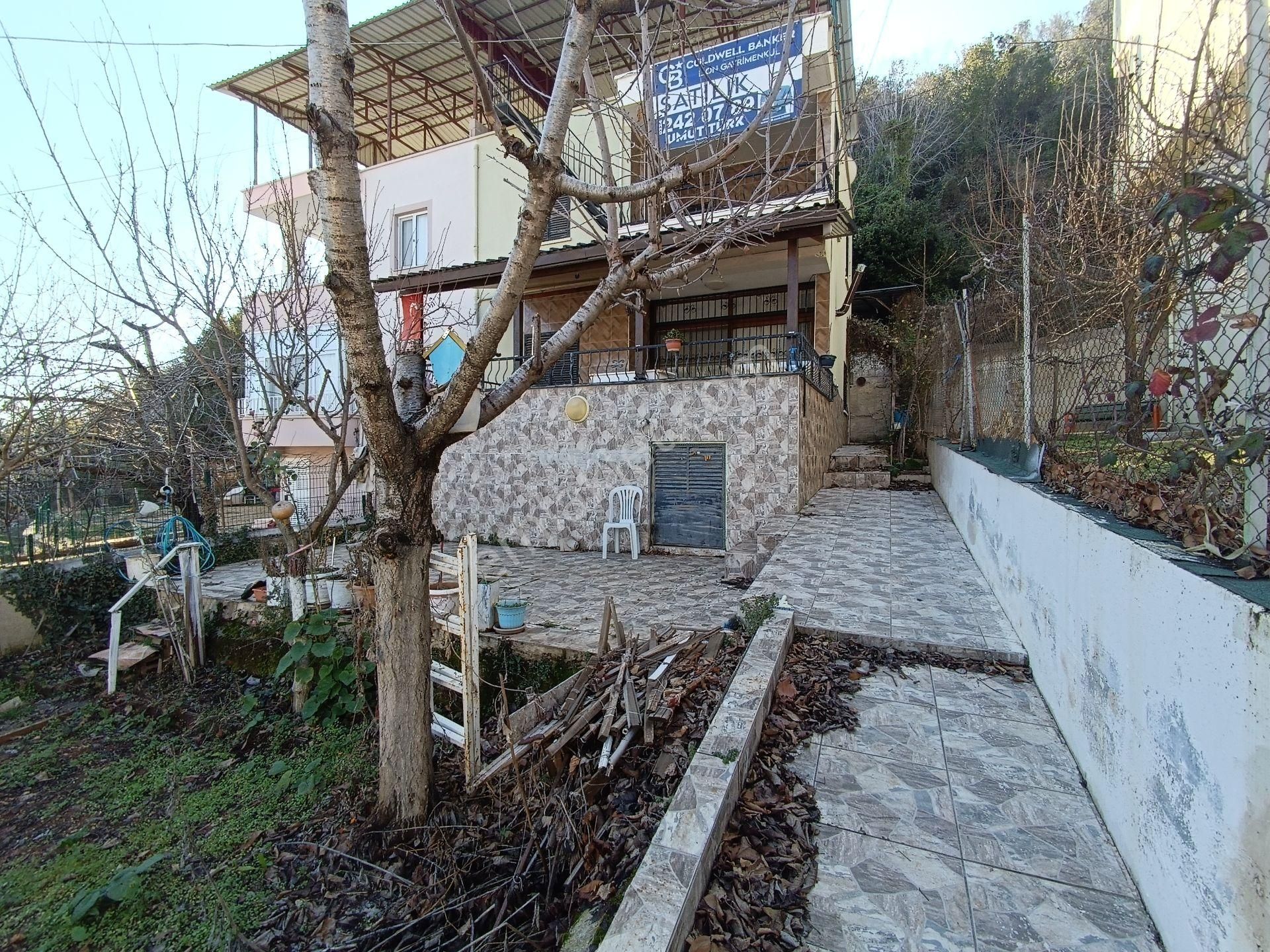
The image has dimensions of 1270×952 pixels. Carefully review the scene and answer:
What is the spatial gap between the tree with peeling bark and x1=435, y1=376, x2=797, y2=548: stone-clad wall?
5.52 metres

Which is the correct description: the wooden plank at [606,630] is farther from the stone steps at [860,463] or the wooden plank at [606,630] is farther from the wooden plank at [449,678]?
the stone steps at [860,463]

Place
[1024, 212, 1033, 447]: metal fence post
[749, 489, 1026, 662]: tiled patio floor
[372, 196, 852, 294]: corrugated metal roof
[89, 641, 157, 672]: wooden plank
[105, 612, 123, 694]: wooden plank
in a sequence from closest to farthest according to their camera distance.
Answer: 1. [749, 489, 1026, 662]: tiled patio floor
2. [1024, 212, 1033, 447]: metal fence post
3. [105, 612, 123, 694]: wooden plank
4. [89, 641, 157, 672]: wooden plank
5. [372, 196, 852, 294]: corrugated metal roof

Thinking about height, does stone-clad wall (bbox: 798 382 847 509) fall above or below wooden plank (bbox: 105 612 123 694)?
above

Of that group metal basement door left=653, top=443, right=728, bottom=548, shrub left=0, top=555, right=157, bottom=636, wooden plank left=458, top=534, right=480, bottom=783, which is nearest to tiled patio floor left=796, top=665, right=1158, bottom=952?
wooden plank left=458, top=534, right=480, bottom=783

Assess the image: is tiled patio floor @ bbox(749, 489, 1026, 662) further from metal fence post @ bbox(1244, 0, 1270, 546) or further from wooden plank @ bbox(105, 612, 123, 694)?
wooden plank @ bbox(105, 612, 123, 694)

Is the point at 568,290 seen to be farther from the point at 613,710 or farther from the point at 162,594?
the point at 613,710

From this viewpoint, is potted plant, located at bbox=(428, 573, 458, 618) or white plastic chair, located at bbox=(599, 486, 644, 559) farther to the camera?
white plastic chair, located at bbox=(599, 486, 644, 559)

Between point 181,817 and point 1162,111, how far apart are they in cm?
924

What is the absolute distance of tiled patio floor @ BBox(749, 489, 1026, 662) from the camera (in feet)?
12.9

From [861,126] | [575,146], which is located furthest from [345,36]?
[861,126]

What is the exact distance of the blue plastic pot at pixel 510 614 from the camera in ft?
18.0

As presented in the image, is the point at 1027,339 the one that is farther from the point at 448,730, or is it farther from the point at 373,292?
the point at 448,730

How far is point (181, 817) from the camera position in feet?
13.6

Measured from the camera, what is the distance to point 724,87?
850 cm
